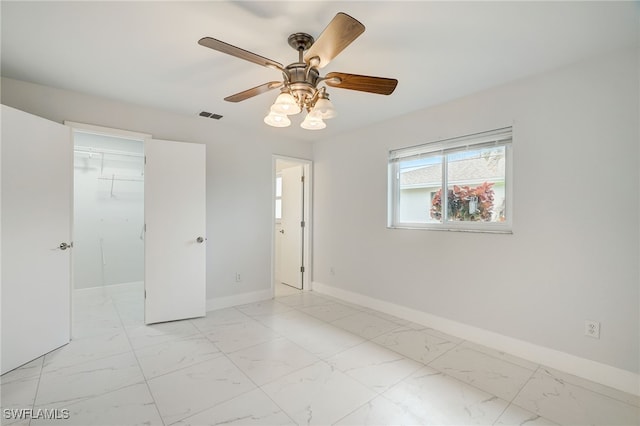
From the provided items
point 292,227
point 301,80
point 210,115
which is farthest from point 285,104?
point 292,227

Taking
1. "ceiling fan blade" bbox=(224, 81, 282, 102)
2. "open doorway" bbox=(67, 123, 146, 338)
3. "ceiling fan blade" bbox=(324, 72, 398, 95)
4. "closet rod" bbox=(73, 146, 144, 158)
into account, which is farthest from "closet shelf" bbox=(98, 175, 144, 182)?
"ceiling fan blade" bbox=(324, 72, 398, 95)

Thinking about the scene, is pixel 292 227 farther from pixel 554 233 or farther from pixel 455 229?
pixel 554 233

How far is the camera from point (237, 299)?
3.90 m

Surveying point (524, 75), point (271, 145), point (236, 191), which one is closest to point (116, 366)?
point (236, 191)

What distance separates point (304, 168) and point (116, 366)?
345 centimetres

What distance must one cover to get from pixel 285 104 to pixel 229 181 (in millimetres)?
2349

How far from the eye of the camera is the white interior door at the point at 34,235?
223cm

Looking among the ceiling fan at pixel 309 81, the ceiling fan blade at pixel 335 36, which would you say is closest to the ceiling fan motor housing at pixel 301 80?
the ceiling fan at pixel 309 81

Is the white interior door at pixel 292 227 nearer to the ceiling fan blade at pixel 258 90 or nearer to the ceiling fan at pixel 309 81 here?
the ceiling fan blade at pixel 258 90

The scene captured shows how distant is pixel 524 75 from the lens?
245 cm

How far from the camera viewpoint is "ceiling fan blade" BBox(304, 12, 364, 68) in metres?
1.31

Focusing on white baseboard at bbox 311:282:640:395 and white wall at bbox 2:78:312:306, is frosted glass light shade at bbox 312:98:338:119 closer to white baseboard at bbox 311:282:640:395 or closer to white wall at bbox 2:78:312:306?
white wall at bbox 2:78:312:306

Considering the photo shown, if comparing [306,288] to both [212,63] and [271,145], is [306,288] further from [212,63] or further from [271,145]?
[212,63]

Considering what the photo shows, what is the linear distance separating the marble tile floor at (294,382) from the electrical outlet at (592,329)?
351 mm
